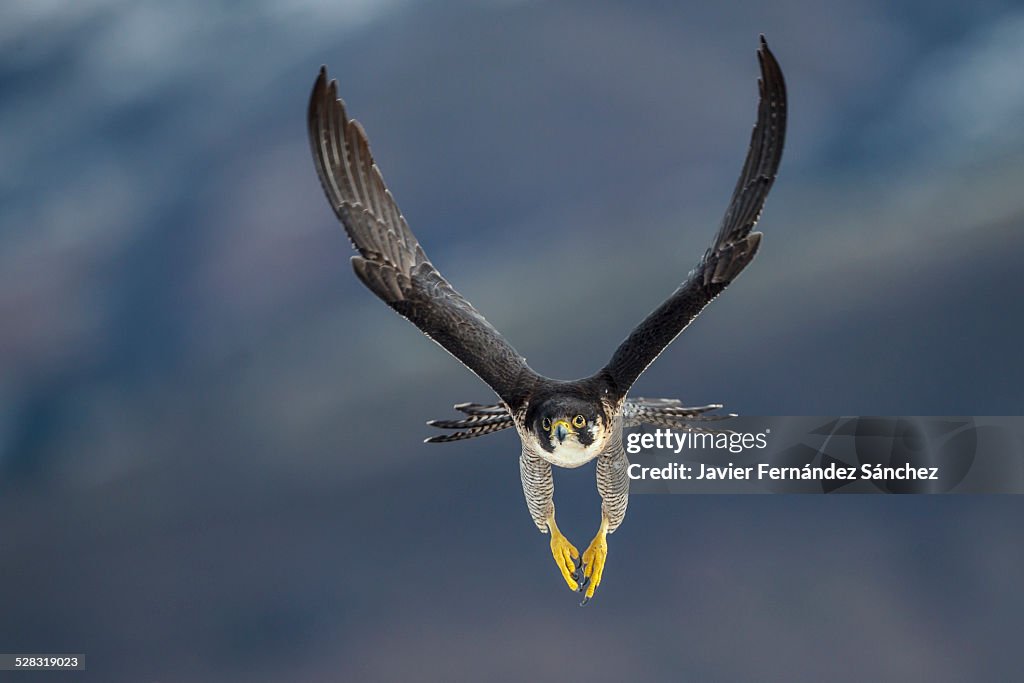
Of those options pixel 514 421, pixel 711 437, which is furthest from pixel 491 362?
pixel 711 437

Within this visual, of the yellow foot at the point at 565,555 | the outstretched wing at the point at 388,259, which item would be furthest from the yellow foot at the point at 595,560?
the outstretched wing at the point at 388,259

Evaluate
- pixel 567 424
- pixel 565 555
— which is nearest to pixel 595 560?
pixel 565 555

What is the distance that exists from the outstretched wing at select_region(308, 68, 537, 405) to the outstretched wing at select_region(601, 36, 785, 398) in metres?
0.64

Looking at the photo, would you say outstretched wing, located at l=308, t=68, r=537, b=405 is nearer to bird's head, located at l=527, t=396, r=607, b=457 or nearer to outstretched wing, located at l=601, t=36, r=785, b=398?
bird's head, located at l=527, t=396, r=607, b=457

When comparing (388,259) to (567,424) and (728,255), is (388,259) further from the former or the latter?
(728,255)

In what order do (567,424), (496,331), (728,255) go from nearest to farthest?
(567,424)
(728,255)
(496,331)

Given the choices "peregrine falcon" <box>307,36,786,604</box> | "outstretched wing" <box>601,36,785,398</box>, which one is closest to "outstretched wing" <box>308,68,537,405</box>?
"peregrine falcon" <box>307,36,786,604</box>

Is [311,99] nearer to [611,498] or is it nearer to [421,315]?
[421,315]

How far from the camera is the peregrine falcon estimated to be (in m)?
7.21

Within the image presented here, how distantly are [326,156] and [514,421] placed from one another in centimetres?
213

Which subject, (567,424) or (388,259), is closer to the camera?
(567,424)

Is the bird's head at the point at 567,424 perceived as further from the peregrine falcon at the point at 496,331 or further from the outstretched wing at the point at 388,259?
the outstretched wing at the point at 388,259

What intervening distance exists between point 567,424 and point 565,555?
179cm

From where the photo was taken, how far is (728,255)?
24.1 feet
